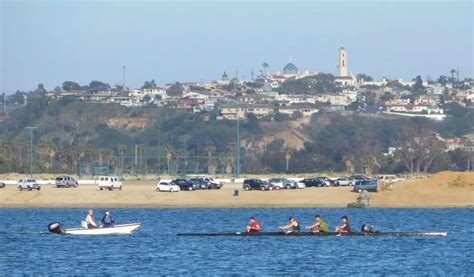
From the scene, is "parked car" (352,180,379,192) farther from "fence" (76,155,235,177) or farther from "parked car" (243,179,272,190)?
"fence" (76,155,235,177)

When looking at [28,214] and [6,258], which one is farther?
[28,214]

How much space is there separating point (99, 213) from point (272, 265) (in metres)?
45.8

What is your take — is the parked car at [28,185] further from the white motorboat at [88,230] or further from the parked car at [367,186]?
the white motorboat at [88,230]

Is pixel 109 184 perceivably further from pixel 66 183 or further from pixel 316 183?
pixel 316 183

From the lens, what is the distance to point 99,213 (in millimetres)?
101250

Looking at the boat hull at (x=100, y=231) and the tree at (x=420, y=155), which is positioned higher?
the tree at (x=420, y=155)

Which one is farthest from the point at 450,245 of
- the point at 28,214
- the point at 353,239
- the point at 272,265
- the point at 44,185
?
the point at 44,185

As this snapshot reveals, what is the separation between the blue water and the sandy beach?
16.6m

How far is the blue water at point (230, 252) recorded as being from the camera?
56.1 metres

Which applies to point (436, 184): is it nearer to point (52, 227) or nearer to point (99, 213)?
point (99, 213)

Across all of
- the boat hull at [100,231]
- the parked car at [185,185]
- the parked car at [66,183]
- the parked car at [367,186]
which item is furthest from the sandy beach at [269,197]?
the boat hull at [100,231]

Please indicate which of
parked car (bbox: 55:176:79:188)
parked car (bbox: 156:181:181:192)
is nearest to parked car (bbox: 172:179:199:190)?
parked car (bbox: 156:181:181:192)

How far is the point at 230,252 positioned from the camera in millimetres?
63406

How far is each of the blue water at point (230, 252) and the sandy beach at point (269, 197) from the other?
54.4ft
